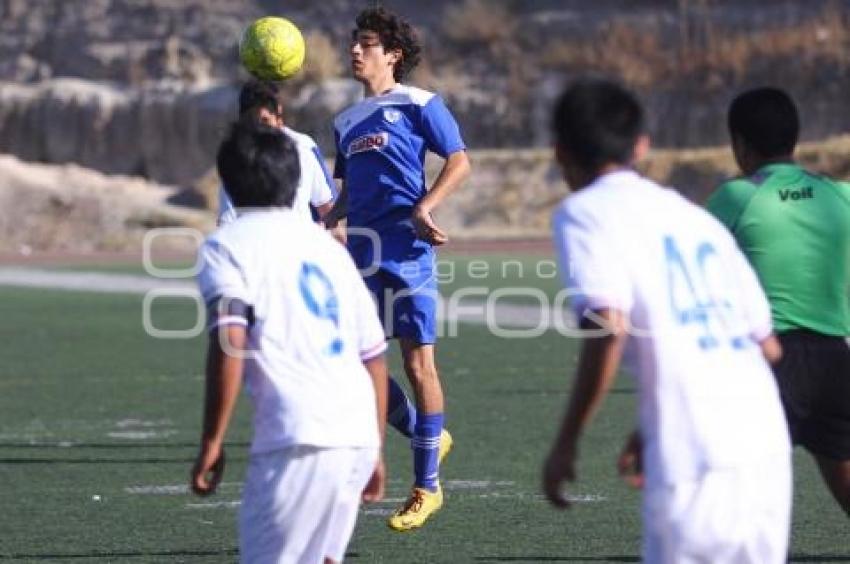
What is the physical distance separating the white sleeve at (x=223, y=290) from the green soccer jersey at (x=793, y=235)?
1.90 meters

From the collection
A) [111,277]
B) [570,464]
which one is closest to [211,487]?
[570,464]

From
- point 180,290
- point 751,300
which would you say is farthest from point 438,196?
point 180,290

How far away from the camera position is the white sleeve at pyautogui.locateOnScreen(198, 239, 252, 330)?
5.66 meters

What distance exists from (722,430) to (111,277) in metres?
28.8

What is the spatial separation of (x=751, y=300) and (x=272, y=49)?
4.46m

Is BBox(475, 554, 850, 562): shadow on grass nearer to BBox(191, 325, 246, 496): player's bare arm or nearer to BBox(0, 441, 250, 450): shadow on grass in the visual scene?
BBox(191, 325, 246, 496): player's bare arm

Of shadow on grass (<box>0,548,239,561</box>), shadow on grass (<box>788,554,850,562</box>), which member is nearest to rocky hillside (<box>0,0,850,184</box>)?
shadow on grass (<box>0,548,239,561</box>)

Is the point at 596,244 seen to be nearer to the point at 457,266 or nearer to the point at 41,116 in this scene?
the point at 457,266

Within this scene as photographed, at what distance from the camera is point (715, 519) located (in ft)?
17.0

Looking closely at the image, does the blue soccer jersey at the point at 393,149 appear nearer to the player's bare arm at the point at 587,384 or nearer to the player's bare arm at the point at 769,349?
the player's bare arm at the point at 769,349

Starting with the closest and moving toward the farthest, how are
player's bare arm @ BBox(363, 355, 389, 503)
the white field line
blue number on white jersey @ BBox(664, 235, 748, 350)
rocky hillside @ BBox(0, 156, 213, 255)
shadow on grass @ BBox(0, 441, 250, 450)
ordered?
blue number on white jersey @ BBox(664, 235, 748, 350)
player's bare arm @ BBox(363, 355, 389, 503)
shadow on grass @ BBox(0, 441, 250, 450)
the white field line
rocky hillside @ BBox(0, 156, 213, 255)

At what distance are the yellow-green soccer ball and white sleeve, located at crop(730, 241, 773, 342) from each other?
4377 mm

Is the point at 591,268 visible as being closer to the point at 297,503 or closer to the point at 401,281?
the point at 297,503

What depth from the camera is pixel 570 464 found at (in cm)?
524
